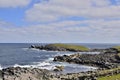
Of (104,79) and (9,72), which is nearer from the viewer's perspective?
(104,79)

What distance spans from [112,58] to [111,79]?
193ft

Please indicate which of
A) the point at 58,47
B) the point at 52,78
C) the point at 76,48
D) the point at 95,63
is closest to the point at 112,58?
the point at 95,63

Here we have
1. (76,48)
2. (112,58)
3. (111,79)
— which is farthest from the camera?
(76,48)

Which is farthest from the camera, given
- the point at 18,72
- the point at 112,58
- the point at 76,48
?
the point at 76,48

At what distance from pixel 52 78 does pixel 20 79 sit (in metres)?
9.33

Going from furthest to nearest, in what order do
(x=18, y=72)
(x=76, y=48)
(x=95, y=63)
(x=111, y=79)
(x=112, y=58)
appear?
(x=76, y=48)
(x=112, y=58)
(x=95, y=63)
(x=18, y=72)
(x=111, y=79)

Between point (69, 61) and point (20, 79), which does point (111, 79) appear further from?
point (69, 61)

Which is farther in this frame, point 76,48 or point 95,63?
point 76,48

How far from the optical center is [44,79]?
58844 mm

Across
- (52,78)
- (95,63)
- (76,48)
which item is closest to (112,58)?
(95,63)

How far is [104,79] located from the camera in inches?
2077

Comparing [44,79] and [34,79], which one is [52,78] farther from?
[34,79]

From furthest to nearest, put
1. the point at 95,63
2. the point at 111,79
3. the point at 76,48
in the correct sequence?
the point at 76,48, the point at 95,63, the point at 111,79

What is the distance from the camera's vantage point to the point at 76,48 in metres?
183
